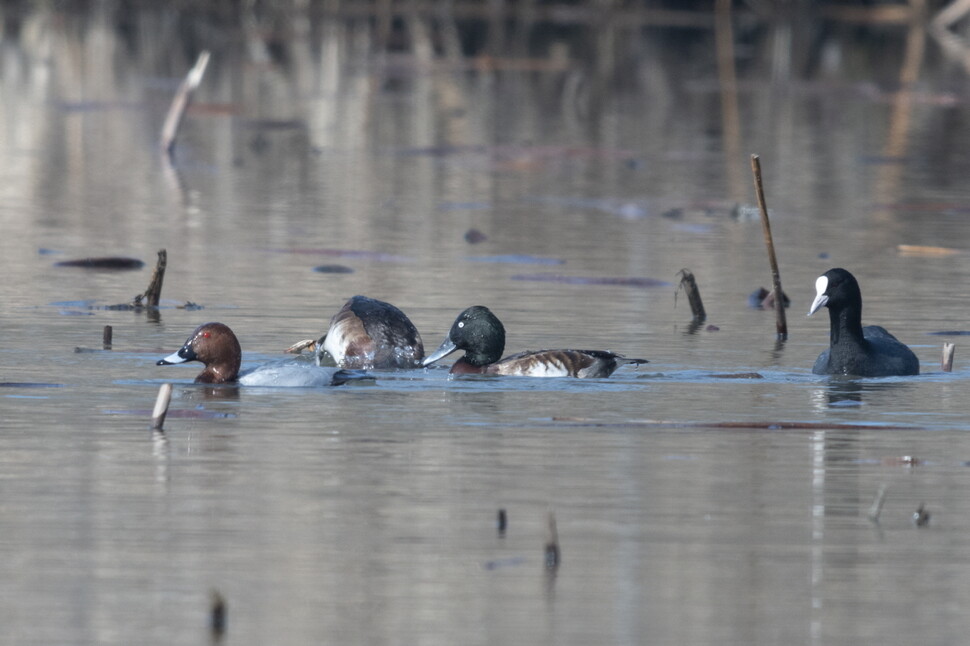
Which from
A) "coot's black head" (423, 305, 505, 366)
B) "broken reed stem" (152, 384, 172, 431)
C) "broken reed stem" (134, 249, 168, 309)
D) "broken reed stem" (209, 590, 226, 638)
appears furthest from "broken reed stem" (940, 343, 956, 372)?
"broken reed stem" (209, 590, 226, 638)

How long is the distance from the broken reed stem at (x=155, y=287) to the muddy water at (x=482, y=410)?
0.20 m

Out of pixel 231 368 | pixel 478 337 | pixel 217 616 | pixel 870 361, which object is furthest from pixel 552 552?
pixel 870 361

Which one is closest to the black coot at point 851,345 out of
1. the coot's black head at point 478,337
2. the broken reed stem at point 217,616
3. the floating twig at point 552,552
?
the coot's black head at point 478,337

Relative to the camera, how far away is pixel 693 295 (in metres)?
13.1

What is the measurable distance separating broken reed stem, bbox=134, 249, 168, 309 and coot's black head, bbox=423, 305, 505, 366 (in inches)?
97.1

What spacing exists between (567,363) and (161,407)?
2.44 m

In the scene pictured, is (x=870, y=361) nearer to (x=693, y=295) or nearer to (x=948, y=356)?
(x=948, y=356)

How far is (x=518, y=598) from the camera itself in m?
6.70

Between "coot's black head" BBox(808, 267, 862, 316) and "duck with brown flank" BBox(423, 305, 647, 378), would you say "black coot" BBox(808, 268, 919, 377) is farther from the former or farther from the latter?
"duck with brown flank" BBox(423, 305, 647, 378)

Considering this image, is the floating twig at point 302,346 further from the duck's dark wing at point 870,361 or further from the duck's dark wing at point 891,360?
the duck's dark wing at point 891,360

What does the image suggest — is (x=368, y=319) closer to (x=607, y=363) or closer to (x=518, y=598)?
(x=607, y=363)

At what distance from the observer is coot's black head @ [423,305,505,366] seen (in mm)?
11203

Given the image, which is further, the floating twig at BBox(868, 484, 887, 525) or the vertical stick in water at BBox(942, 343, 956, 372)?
the vertical stick in water at BBox(942, 343, 956, 372)

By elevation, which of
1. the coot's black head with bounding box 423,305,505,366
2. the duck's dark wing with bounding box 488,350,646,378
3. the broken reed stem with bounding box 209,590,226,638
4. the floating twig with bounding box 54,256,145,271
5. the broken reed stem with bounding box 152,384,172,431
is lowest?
the broken reed stem with bounding box 209,590,226,638
